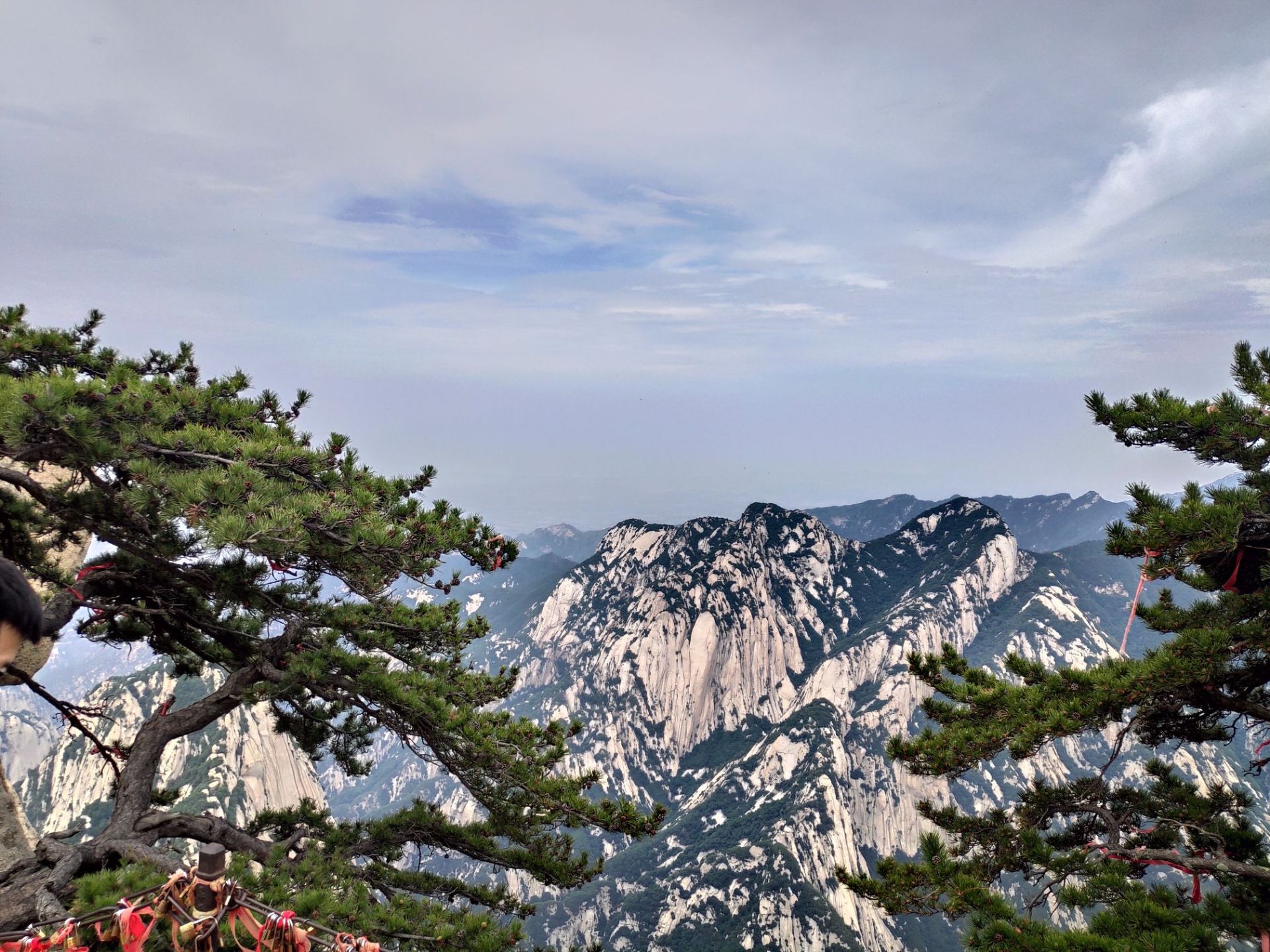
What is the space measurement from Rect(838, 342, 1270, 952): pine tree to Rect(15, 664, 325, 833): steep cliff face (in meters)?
125

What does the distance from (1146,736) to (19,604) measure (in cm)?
1516

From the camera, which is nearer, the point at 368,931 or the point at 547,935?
the point at 368,931

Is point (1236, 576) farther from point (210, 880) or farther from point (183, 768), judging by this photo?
point (183, 768)

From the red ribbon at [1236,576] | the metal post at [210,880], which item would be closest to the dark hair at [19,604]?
the metal post at [210,880]

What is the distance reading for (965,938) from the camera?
834cm

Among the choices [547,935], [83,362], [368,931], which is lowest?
[547,935]

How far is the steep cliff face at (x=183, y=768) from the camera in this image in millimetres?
112062

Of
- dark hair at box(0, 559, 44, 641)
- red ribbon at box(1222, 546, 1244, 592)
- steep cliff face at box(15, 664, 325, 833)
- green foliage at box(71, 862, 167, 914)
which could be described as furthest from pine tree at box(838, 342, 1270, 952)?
steep cliff face at box(15, 664, 325, 833)

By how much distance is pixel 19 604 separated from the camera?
140 inches

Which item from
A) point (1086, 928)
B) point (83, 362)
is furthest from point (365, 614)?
point (1086, 928)

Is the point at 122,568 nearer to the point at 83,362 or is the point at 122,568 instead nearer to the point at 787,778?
the point at 83,362

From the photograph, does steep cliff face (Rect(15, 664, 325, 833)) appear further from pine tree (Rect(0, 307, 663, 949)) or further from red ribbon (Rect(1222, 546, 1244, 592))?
red ribbon (Rect(1222, 546, 1244, 592))

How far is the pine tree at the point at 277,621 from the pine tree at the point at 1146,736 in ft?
17.0

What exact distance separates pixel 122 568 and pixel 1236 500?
16.9 meters
